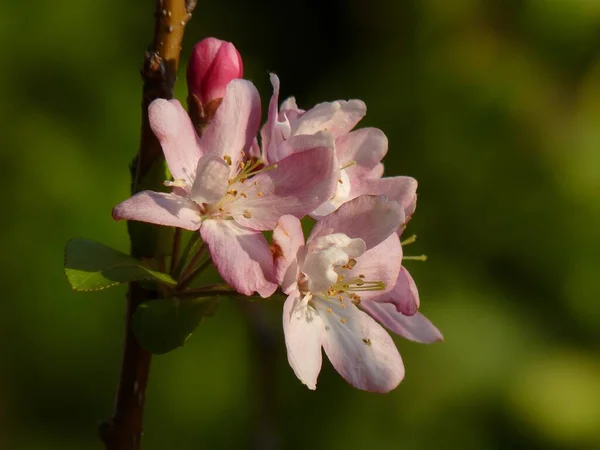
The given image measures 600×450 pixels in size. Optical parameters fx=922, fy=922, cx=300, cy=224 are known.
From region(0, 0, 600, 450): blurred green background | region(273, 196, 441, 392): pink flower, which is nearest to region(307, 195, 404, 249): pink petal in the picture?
region(273, 196, 441, 392): pink flower

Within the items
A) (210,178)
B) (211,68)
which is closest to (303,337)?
(210,178)

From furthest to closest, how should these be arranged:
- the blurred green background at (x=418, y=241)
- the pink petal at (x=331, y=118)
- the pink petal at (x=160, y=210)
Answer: the blurred green background at (x=418, y=241) → the pink petal at (x=331, y=118) → the pink petal at (x=160, y=210)

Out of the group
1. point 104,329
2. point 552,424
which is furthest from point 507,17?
point 104,329

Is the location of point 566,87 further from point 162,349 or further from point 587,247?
point 162,349

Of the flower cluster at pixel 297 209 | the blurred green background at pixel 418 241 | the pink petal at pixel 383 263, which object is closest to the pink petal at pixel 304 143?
the flower cluster at pixel 297 209

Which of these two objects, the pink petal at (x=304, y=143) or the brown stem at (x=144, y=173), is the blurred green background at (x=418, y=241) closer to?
the brown stem at (x=144, y=173)

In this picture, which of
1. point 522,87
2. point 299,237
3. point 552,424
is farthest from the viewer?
point 522,87
